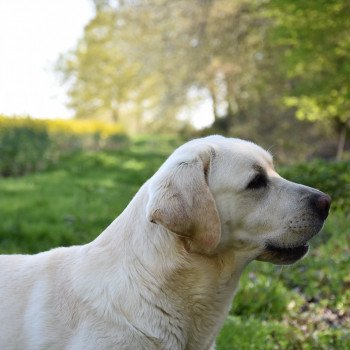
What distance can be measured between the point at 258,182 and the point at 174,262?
639 millimetres

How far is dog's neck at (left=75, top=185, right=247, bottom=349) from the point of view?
290 cm

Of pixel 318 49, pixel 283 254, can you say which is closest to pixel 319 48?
pixel 318 49

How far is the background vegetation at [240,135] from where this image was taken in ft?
17.3

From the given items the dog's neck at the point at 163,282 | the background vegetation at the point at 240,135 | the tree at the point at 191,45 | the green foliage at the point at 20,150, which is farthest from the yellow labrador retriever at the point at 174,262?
the tree at the point at 191,45

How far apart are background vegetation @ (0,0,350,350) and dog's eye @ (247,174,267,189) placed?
1639 mm

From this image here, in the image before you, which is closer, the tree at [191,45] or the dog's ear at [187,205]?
the dog's ear at [187,205]

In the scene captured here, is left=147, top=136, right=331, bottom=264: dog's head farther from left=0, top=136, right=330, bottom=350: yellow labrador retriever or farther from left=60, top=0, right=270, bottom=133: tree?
left=60, top=0, right=270, bottom=133: tree

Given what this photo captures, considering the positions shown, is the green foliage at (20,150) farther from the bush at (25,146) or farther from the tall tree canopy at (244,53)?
the tall tree canopy at (244,53)

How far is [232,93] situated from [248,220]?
24.8m

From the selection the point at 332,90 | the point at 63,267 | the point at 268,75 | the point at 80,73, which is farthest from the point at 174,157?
the point at 80,73

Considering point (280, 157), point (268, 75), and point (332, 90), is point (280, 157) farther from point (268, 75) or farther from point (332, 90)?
point (332, 90)

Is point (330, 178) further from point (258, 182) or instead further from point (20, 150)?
point (20, 150)

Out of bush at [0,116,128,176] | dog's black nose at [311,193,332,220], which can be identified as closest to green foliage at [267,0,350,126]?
bush at [0,116,128,176]

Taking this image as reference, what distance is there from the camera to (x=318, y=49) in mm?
13773
